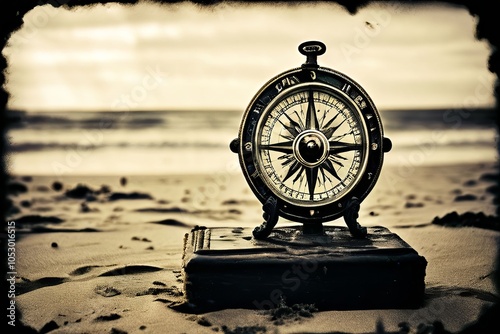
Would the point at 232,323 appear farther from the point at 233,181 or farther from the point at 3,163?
the point at 233,181

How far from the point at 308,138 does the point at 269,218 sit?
648mm

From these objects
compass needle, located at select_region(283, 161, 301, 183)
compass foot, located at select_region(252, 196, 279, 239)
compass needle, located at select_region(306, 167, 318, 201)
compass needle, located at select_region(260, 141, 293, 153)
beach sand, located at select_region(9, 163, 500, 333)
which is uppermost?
compass needle, located at select_region(260, 141, 293, 153)

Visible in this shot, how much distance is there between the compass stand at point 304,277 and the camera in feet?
16.7

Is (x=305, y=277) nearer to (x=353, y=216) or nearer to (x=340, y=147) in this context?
(x=353, y=216)

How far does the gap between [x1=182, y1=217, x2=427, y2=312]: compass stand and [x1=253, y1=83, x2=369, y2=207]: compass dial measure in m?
0.52

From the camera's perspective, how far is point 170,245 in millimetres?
7055

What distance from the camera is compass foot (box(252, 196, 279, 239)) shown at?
5.46 meters

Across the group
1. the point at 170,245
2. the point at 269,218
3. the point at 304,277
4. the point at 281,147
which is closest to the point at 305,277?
the point at 304,277

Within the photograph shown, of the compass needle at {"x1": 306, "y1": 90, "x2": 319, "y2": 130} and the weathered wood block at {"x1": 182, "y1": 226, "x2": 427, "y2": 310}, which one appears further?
the compass needle at {"x1": 306, "y1": 90, "x2": 319, "y2": 130}

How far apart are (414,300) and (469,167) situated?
22.2ft

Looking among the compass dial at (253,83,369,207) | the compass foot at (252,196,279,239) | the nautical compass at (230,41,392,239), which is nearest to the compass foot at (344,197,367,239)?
the nautical compass at (230,41,392,239)

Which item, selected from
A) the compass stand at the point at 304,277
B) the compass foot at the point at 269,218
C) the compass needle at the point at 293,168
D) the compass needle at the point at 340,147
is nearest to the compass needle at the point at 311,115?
the compass needle at the point at 340,147

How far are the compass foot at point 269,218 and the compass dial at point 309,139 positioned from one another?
100 mm

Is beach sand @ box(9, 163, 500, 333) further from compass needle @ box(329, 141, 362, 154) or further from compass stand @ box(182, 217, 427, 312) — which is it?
compass needle @ box(329, 141, 362, 154)
